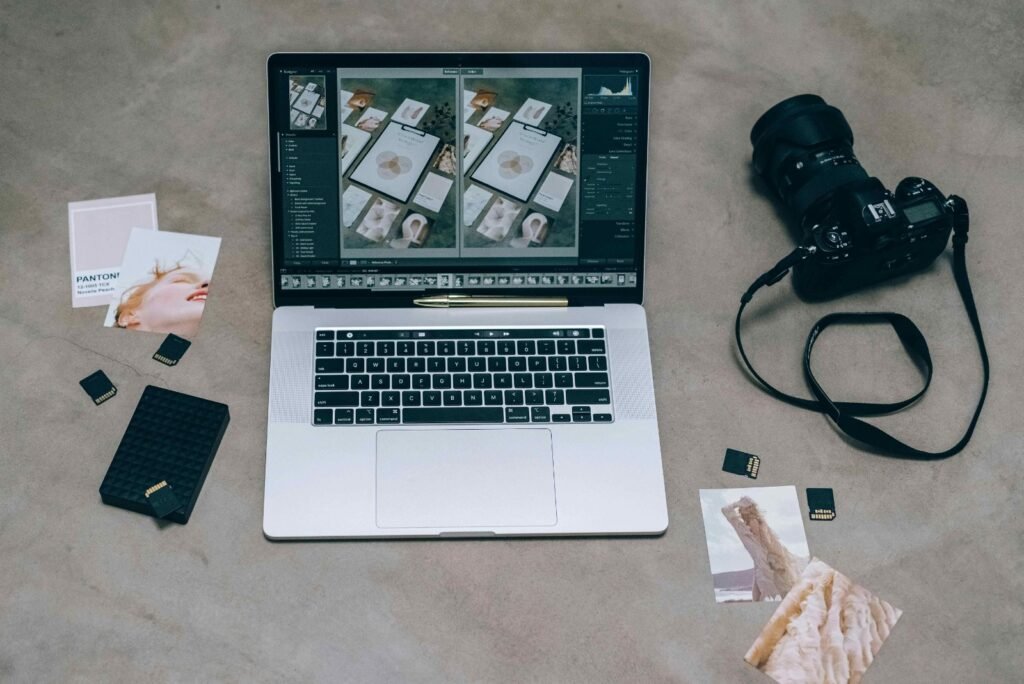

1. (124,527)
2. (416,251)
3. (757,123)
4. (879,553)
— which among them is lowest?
(124,527)

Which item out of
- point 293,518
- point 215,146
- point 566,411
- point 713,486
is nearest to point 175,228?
point 215,146

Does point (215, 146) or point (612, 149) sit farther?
point (215, 146)

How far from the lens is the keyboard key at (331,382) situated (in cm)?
123

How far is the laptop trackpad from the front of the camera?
1.17 metres

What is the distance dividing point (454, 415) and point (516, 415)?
77 mm

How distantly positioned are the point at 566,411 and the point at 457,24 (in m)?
0.73

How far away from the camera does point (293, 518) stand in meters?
1.16

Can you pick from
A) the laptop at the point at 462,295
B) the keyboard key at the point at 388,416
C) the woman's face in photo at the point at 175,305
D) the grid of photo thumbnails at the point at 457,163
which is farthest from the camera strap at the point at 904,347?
the woman's face in photo at the point at 175,305

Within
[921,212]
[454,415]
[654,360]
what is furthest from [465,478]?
[921,212]

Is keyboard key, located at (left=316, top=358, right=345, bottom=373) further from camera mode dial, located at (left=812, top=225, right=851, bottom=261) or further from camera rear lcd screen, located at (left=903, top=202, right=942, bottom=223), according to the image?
camera rear lcd screen, located at (left=903, top=202, right=942, bottom=223)

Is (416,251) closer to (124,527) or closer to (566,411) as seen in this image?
(566,411)

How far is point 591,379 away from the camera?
1.24 meters

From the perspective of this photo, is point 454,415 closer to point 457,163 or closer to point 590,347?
point 590,347

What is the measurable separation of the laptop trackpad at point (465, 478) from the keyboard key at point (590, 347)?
123 millimetres
